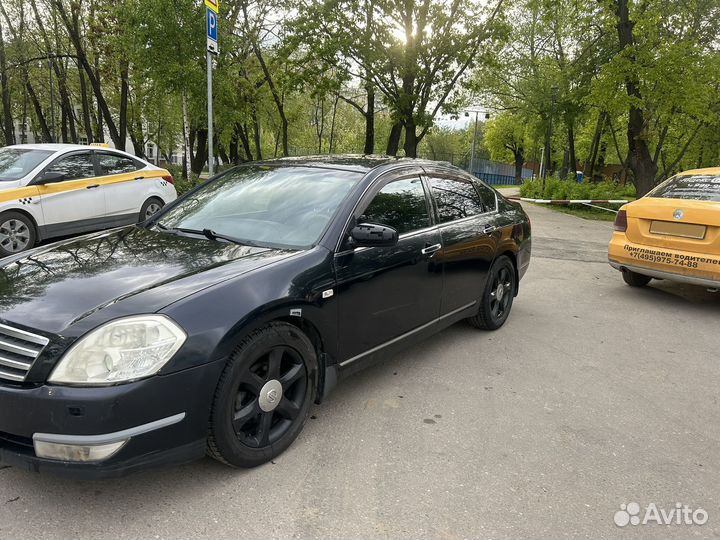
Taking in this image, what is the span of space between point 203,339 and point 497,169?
56.1 metres

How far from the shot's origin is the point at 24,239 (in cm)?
748

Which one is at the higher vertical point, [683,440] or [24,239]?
[24,239]

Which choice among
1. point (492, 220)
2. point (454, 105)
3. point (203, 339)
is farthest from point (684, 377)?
point (454, 105)

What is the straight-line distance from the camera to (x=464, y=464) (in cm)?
290

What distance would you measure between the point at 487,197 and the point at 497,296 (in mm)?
948

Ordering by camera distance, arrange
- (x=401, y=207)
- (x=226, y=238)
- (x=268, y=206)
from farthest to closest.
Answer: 1. (x=401, y=207)
2. (x=268, y=206)
3. (x=226, y=238)

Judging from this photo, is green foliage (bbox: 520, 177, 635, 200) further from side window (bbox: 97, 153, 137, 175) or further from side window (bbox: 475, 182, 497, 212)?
side window (bbox: 475, 182, 497, 212)

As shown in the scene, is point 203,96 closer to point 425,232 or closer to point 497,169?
point 425,232

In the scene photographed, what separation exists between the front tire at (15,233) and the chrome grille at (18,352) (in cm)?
576

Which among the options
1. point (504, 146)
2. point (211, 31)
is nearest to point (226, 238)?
point (211, 31)

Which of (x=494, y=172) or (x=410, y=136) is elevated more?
(x=410, y=136)

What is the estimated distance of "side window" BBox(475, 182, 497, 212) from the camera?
16.6 feet

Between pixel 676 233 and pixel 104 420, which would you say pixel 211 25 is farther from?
pixel 104 420

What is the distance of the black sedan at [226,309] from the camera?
220 centimetres
